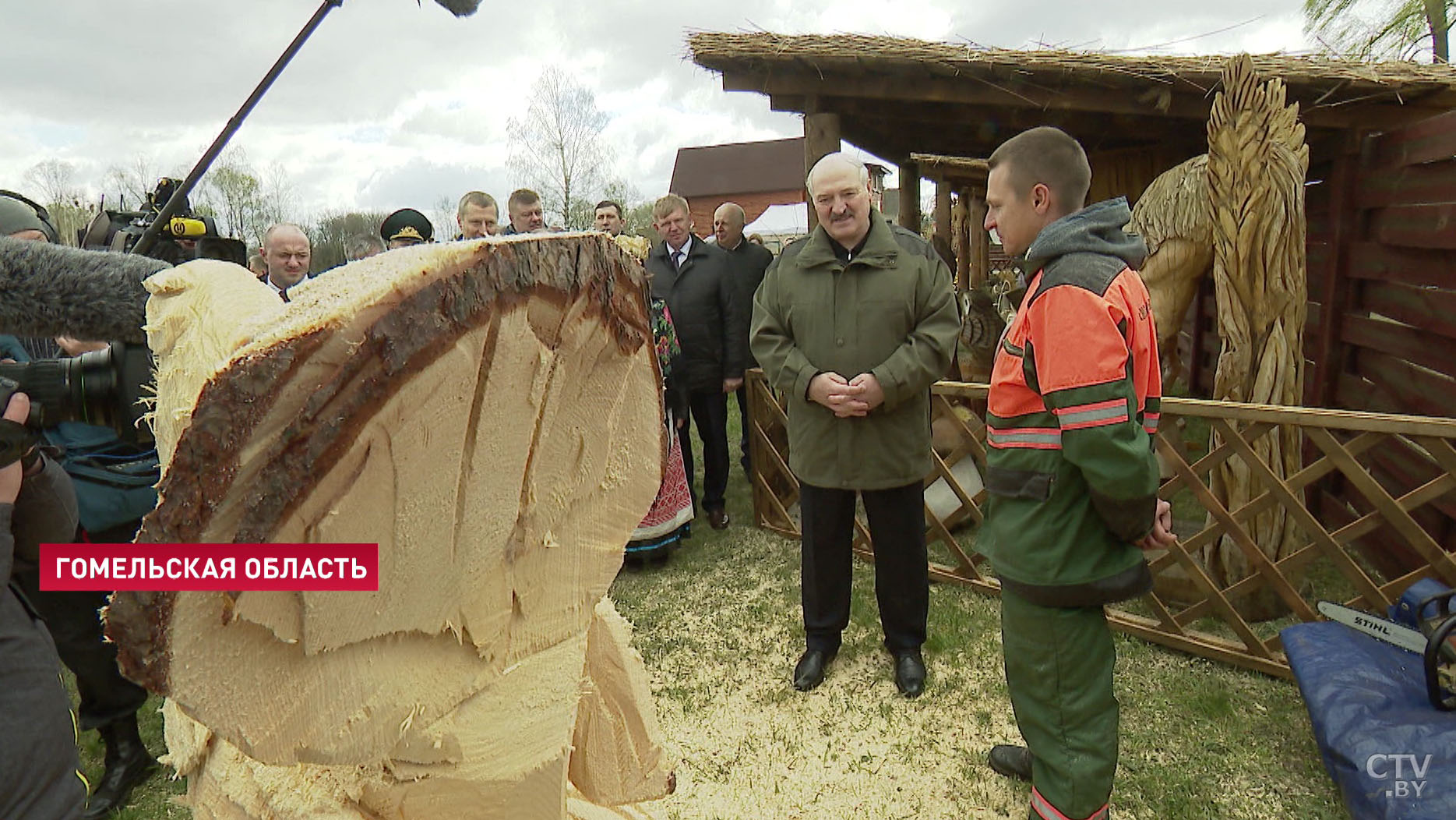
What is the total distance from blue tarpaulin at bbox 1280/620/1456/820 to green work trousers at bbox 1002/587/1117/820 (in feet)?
2.18

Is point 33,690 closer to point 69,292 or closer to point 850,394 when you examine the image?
point 69,292

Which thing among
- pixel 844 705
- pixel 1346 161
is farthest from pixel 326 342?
pixel 1346 161

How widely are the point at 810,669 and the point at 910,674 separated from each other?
363 mm

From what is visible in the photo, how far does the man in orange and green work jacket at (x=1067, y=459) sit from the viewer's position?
166 centimetres

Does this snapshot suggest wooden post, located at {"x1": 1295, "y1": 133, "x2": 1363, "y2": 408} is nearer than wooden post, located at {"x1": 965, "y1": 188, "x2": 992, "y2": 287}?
Yes

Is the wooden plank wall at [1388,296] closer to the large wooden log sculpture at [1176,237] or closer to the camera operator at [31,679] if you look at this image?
the large wooden log sculpture at [1176,237]

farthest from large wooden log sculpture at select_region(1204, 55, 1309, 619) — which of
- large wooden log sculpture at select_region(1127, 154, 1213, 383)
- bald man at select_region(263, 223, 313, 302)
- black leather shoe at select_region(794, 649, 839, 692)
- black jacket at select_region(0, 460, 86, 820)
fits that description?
bald man at select_region(263, 223, 313, 302)

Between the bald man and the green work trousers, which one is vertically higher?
the bald man

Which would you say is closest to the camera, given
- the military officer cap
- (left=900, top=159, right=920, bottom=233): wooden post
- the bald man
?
the bald man

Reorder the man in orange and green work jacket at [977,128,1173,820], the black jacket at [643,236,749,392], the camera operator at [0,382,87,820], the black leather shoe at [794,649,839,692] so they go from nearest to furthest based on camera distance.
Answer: the camera operator at [0,382,87,820]
the man in orange and green work jacket at [977,128,1173,820]
the black leather shoe at [794,649,839,692]
the black jacket at [643,236,749,392]

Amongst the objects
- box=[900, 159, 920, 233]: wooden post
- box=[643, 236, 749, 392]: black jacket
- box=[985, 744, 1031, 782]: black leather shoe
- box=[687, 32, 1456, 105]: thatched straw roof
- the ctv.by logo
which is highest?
box=[687, 32, 1456, 105]: thatched straw roof

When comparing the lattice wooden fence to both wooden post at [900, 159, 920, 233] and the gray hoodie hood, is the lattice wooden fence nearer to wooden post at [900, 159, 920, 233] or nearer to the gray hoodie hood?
the gray hoodie hood

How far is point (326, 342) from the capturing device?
19.8 inches

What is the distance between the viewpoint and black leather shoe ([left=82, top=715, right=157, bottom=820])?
2.44m
